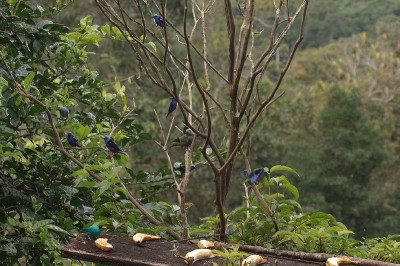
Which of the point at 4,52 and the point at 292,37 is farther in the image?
the point at 292,37

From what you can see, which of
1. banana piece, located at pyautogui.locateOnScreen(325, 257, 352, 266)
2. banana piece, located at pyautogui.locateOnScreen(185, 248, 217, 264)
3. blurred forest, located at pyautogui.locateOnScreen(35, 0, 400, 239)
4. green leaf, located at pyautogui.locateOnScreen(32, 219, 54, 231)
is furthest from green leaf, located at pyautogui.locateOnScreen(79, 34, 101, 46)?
blurred forest, located at pyautogui.locateOnScreen(35, 0, 400, 239)

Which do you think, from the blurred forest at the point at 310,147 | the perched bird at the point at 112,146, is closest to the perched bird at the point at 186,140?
the perched bird at the point at 112,146

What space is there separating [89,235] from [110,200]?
0.30 metres

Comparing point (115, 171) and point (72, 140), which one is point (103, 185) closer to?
point (115, 171)

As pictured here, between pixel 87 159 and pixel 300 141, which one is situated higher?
pixel 300 141

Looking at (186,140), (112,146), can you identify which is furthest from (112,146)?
(186,140)

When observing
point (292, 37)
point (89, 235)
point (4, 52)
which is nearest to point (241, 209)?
point (89, 235)

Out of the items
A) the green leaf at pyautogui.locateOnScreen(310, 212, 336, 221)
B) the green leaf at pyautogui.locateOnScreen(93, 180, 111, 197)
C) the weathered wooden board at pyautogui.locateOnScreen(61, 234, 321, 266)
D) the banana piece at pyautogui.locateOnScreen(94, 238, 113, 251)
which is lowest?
the weathered wooden board at pyautogui.locateOnScreen(61, 234, 321, 266)

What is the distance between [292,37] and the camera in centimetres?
2088

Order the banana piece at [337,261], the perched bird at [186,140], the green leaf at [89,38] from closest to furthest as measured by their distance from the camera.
Answer: the banana piece at [337,261] < the perched bird at [186,140] < the green leaf at [89,38]

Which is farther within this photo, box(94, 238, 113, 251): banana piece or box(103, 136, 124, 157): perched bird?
box(103, 136, 124, 157): perched bird

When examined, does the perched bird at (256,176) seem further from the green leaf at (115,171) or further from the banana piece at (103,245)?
the banana piece at (103,245)

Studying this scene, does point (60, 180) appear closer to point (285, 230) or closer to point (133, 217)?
point (133, 217)

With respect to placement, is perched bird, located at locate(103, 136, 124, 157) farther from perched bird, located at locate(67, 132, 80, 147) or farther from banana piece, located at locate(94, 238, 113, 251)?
banana piece, located at locate(94, 238, 113, 251)
